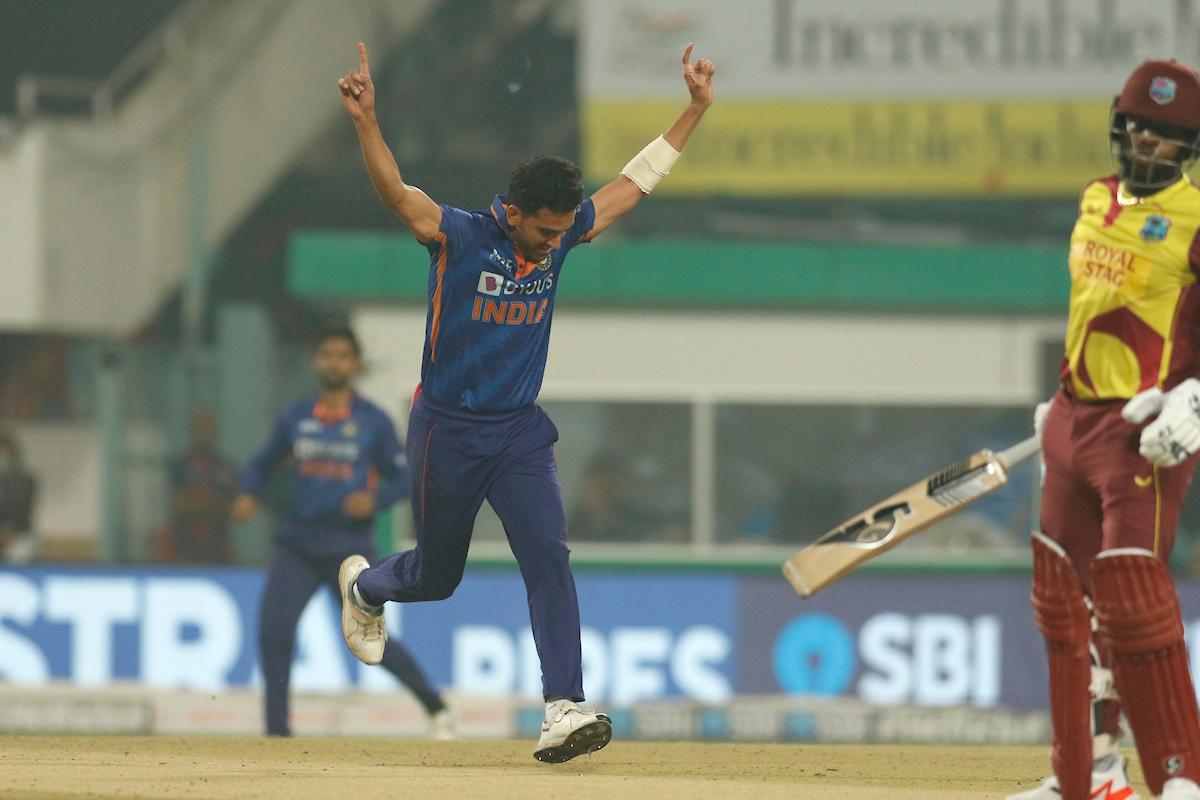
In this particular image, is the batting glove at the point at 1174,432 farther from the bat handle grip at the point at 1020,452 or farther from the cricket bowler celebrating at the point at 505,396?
the cricket bowler celebrating at the point at 505,396

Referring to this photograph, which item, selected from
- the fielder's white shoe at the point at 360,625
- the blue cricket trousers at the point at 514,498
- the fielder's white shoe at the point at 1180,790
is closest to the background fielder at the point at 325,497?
the fielder's white shoe at the point at 360,625

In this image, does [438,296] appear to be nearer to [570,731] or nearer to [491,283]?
[491,283]

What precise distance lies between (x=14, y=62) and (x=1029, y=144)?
922 cm

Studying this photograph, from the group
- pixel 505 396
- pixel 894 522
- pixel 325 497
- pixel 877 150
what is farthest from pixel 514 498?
pixel 877 150

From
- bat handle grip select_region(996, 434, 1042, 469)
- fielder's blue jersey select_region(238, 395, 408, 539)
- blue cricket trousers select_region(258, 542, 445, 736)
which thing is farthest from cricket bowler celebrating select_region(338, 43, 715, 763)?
fielder's blue jersey select_region(238, 395, 408, 539)

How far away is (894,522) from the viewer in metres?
6.32

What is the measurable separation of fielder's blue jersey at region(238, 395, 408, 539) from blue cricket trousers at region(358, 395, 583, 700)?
3.58 m

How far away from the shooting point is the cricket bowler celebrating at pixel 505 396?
6727mm

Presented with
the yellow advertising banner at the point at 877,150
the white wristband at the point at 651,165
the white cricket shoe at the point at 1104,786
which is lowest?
the white cricket shoe at the point at 1104,786

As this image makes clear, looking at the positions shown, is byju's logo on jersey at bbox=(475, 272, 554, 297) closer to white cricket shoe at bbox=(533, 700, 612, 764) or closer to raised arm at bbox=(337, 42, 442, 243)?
raised arm at bbox=(337, 42, 442, 243)

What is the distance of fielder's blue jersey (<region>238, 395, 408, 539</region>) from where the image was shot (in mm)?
10531

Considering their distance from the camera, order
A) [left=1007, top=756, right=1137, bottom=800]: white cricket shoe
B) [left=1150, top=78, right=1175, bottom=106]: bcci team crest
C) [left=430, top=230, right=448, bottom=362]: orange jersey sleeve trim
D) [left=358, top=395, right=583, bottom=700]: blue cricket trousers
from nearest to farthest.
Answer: [left=1150, top=78, right=1175, bottom=106]: bcci team crest → [left=1007, top=756, right=1137, bottom=800]: white cricket shoe → [left=430, top=230, right=448, bottom=362]: orange jersey sleeve trim → [left=358, top=395, right=583, bottom=700]: blue cricket trousers

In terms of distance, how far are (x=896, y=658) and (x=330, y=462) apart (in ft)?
15.5

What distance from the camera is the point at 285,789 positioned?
21.4 feet
